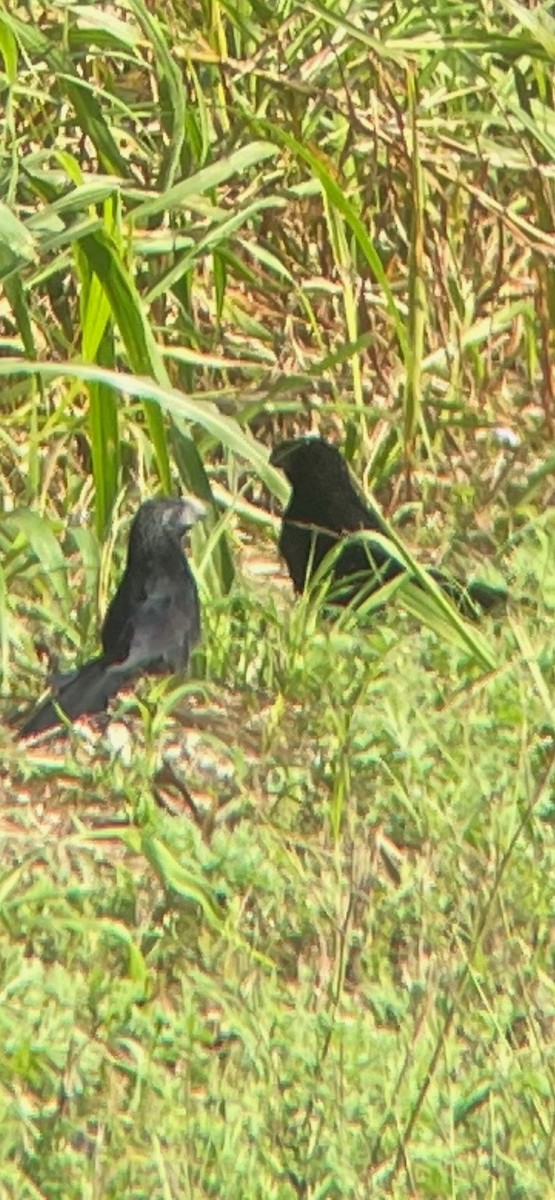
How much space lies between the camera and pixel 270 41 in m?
5.11

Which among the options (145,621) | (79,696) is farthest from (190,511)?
(79,696)

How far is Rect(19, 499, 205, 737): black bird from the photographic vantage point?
4297 mm

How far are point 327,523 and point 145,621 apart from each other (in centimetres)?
75

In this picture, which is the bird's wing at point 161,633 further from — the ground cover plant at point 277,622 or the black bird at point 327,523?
the black bird at point 327,523

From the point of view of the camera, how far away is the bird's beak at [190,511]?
4641mm

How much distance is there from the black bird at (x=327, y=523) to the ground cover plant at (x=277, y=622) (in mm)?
82

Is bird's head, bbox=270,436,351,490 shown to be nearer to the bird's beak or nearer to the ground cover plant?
the ground cover plant

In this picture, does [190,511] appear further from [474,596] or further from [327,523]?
[474,596]

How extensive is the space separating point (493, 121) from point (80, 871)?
216cm

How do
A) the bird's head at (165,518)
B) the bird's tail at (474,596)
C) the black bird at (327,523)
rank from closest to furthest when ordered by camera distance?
the bird's head at (165,518) < the bird's tail at (474,596) < the black bird at (327,523)

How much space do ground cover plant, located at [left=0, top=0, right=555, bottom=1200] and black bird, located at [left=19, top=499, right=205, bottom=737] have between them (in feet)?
0.21

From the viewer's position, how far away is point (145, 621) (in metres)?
4.33

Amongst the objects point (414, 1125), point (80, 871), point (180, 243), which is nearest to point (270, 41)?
point (180, 243)

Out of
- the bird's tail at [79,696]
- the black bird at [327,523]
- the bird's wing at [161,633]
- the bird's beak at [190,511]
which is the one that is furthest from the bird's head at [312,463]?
Result: the bird's tail at [79,696]
